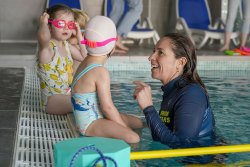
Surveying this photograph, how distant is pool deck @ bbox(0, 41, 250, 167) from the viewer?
11.0 ft

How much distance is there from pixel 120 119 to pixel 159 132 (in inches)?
18.4

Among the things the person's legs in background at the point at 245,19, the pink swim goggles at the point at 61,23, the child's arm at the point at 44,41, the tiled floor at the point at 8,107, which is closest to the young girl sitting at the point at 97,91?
the tiled floor at the point at 8,107

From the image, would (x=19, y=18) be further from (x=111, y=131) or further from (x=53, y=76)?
(x=111, y=131)

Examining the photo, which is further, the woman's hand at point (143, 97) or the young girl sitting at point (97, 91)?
the young girl sitting at point (97, 91)

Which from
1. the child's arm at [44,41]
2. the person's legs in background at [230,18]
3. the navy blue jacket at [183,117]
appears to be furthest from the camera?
the person's legs in background at [230,18]

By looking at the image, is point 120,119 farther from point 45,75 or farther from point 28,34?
point 28,34

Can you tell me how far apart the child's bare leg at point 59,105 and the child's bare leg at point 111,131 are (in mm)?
788

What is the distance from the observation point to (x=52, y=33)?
4.33 meters

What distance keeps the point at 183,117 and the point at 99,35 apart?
75cm

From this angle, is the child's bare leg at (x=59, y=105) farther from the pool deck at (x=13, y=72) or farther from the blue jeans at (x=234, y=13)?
the blue jeans at (x=234, y=13)

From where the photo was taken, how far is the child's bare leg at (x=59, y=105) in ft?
13.7

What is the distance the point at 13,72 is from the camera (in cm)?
638

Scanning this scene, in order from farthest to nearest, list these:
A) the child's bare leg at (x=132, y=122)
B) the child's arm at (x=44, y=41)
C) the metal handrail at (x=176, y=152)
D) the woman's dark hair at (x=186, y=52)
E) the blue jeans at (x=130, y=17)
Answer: the blue jeans at (x=130, y=17)
the child's arm at (x=44, y=41)
the child's bare leg at (x=132, y=122)
the woman's dark hair at (x=186, y=52)
the metal handrail at (x=176, y=152)

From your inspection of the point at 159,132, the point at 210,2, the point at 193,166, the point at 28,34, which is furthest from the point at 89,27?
the point at 210,2
